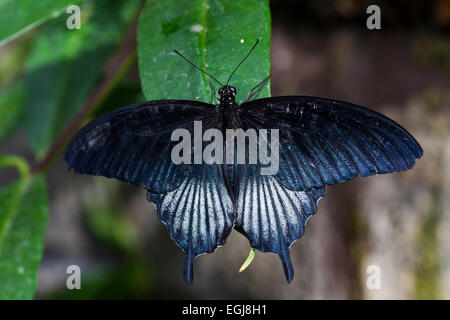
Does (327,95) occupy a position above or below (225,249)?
above

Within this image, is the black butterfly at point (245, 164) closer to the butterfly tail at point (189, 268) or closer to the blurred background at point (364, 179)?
the butterfly tail at point (189, 268)

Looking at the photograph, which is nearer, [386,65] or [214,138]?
[214,138]

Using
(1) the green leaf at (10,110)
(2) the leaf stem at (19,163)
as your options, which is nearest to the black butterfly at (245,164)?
(2) the leaf stem at (19,163)

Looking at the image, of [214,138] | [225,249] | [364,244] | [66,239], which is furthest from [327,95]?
[66,239]

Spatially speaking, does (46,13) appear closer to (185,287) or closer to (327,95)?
(327,95)

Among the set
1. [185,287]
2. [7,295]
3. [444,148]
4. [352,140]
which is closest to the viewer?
[352,140]
